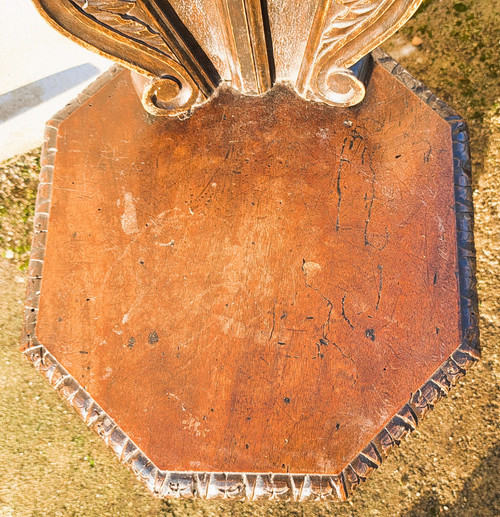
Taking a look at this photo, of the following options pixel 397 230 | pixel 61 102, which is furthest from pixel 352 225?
pixel 61 102

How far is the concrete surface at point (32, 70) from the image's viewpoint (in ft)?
4.46

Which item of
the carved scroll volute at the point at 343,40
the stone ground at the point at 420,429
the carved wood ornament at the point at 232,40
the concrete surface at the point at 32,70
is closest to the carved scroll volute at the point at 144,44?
the carved wood ornament at the point at 232,40

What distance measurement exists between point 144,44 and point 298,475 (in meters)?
1.03

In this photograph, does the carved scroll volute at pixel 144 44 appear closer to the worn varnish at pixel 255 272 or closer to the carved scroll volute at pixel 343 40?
the worn varnish at pixel 255 272

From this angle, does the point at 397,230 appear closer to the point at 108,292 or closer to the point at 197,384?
the point at 197,384

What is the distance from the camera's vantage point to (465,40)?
A: 1.79 meters

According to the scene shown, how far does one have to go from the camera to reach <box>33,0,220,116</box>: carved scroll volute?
0.81m

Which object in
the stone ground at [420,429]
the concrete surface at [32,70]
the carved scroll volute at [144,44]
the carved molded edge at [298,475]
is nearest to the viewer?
the carved scroll volute at [144,44]

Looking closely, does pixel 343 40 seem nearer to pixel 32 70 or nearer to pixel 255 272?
pixel 255 272

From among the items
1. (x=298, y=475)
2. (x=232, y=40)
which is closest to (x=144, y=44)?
(x=232, y=40)

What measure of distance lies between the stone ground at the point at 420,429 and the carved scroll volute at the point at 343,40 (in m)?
1.03

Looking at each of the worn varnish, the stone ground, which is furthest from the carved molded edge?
the stone ground

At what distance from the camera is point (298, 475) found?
97cm

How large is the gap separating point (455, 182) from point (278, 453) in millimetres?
798
